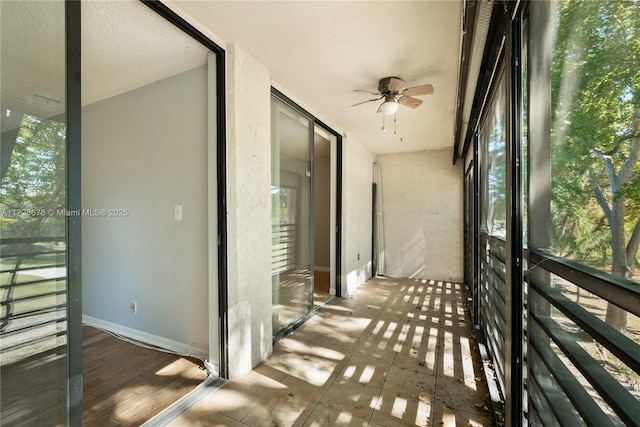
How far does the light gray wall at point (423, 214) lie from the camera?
5.23 meters

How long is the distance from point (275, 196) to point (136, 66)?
1.59m

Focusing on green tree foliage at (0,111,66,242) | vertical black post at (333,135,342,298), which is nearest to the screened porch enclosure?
green tree foliage at (0,111,66,242)

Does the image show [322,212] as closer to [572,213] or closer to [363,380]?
[363,380]

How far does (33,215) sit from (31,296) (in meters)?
0.33

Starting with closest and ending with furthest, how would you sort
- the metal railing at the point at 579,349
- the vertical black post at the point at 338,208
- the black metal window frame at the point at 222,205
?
the metal railing at the point at 579,349 → the black metal window frame at the point at 222,205 → the vertical black post at the point at 338,208

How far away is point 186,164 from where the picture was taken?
2.28 meters

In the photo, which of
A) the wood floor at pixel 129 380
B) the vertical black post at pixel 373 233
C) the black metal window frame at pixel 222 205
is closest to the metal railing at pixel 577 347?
the black metal window frame at pixel 222 205

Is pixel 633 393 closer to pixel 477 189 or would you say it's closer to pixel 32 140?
pixel 32 140

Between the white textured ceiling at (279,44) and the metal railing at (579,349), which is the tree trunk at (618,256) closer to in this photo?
the metal railing at (579,349)

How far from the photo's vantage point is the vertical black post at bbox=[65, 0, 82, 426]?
1.17 meters

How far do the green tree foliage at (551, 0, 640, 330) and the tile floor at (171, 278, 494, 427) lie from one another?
1467mm

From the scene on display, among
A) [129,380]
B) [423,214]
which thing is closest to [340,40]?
[129,380]

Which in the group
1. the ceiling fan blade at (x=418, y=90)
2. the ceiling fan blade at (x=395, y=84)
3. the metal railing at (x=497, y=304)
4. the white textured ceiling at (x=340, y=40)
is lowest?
the metal railing at (x=497, y=304)

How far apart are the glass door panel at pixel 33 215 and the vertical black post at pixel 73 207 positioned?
17mm
